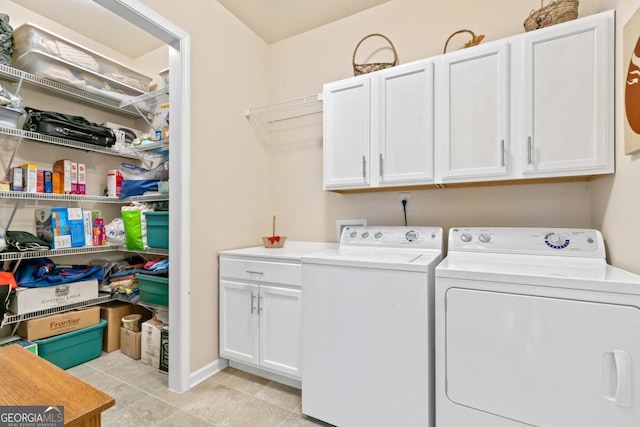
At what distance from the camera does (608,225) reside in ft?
4.88

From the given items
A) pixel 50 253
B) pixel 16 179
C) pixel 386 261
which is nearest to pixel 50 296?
pixel 50 253

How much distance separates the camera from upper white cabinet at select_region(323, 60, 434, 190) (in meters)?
1.85

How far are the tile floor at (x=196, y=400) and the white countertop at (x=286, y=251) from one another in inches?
34.4

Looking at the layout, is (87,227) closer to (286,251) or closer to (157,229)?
(157,229)

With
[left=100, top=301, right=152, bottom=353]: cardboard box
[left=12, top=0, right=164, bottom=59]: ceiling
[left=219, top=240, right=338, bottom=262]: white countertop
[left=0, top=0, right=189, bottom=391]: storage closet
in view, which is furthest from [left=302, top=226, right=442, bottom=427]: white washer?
[left=12, top=0, right=164, bottom=59]: ceiling

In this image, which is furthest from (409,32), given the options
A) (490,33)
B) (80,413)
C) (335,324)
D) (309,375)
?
(80,413)

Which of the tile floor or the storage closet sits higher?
the storage closet

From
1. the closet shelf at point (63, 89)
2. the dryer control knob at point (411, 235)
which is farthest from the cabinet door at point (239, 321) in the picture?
the closet shelf at point (63, 89)

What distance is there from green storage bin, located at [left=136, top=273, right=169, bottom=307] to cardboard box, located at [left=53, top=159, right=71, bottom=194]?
0.96m

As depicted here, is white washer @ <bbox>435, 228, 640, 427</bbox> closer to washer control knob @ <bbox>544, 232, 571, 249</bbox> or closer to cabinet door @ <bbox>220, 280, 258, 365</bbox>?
washer control knob @ <bbox>544, 232, 571, 249</bbox>

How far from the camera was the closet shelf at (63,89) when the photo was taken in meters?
2.09

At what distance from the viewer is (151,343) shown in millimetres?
2275

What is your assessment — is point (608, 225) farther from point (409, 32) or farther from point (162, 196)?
point (162, 196)

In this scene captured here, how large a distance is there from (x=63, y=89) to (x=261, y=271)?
86.5 inches
